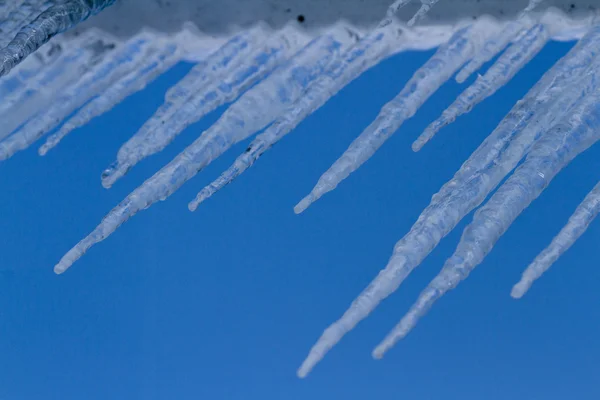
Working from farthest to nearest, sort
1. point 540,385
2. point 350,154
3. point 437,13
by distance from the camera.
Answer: point 540,385 → point 437,13 → point 350,154

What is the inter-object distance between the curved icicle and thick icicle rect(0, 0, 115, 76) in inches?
7.3

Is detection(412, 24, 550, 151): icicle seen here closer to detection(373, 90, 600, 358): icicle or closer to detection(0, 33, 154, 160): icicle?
detection(373, 90, 600, 358): icicle

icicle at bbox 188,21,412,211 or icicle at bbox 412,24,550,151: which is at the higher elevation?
icicle at bbox 188,21,412,211

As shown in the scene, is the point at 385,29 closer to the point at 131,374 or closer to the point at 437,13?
the point at 437,13

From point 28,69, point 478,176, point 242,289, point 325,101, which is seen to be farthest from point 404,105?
point 242,289

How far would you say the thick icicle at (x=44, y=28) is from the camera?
1219 mm

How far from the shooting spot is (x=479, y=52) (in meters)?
1.37

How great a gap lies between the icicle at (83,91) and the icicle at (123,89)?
1.0 inches

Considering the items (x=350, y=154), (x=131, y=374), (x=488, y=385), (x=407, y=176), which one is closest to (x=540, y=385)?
(x=488, y=385)

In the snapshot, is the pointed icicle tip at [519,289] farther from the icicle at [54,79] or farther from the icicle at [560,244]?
the icicle at [54,79]

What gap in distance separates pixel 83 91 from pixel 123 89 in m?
0.08

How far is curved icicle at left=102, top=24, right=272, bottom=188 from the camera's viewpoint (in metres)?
1.22

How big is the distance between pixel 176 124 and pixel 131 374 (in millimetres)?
1332

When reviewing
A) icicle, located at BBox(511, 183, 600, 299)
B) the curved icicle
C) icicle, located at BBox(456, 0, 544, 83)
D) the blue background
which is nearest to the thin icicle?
the curved icicle
